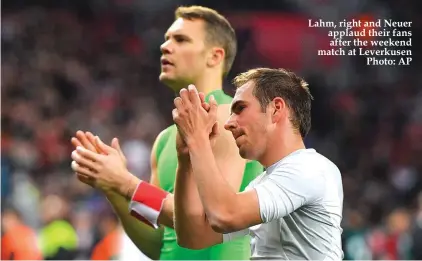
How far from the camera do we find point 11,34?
46.7 feet

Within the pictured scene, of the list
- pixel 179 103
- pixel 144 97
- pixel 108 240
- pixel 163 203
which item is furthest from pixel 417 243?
pixel 144 97

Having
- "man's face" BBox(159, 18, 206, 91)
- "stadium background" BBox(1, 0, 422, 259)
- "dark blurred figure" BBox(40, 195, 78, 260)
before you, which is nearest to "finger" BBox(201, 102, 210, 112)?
"man's face" BBox(159, 18, 206, 91)

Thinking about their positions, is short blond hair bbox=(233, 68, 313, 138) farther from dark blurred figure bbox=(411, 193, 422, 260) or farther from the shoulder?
dark blurred figure bbox=(411, 193, 422, 260)

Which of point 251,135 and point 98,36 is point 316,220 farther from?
point 98,36

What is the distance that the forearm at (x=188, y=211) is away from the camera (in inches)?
126

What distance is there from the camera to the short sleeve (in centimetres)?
287

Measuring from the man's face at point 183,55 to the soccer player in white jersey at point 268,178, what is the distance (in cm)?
116

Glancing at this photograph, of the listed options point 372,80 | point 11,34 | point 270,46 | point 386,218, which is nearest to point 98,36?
point 11,34

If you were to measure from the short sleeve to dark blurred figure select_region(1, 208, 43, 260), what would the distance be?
15.8 feet

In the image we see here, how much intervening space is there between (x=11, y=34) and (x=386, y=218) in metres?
6.74

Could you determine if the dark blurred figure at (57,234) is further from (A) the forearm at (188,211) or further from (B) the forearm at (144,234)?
(A) the forearm at (188,211)

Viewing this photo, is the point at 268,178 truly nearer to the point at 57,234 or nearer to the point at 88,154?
the point at 88,154

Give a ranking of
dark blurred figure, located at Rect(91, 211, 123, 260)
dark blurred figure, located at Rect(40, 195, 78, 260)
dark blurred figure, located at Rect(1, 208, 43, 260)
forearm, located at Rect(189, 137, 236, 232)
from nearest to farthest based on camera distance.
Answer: forearm, located at Rect(189, 137, 236, 232) → dark blurred figure, located at Rect(1, 208, 43, 260) → dark blurred figure, located at Rect(91, 211, 123, 260) → dark blurred figure, located at Rect(40, 195, 78, 260)

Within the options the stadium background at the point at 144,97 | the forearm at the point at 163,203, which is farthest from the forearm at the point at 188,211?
the stadium background at the point at 144,97
